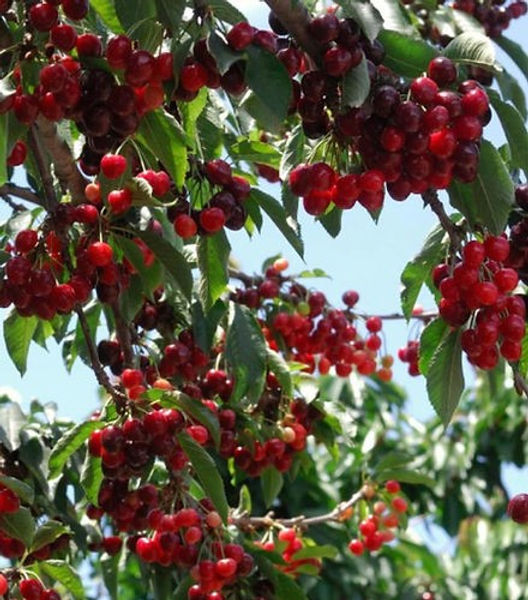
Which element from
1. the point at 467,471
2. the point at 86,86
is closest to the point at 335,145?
the point at 86,86

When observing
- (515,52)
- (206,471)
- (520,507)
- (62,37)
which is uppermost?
(515,52)

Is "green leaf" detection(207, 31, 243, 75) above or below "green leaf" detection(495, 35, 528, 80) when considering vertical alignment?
below

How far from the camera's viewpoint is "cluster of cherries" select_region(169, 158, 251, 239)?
2.34 m

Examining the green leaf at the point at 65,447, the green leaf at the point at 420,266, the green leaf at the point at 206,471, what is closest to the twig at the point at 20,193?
the green leaf at the point at 65,447

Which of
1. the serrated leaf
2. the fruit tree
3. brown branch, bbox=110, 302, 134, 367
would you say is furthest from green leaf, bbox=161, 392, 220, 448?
the serrated leaf

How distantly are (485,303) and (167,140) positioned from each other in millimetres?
617

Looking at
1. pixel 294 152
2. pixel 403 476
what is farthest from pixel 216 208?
pixel 403 476

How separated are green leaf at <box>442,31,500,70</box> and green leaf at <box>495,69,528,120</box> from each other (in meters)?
0.04

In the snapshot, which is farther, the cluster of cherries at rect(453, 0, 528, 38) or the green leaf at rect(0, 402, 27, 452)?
the cluster of cherries at rect(453, 0, 528, 38)

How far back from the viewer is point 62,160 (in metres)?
2.54

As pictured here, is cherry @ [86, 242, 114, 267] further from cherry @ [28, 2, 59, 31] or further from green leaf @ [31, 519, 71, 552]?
green leaf @ [31, 519, 71, 552]

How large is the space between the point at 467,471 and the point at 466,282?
223 inches

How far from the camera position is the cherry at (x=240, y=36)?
6.29 ft

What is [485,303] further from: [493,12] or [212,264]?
[493,12]
